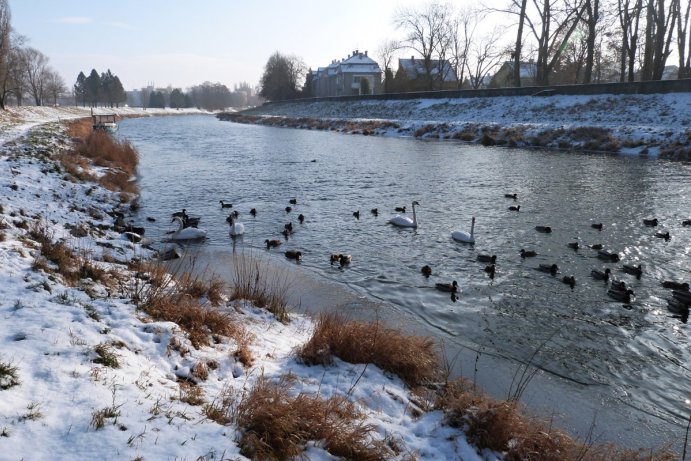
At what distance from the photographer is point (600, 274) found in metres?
→ 9.20

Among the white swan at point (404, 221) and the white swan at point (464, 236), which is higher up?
the white swan at point (404, 221)

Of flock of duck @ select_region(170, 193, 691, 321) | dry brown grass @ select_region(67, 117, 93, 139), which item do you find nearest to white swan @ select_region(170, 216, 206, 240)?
flock of duck @ select_region(170, 193, 691, 321)

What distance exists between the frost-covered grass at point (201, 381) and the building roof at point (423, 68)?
231 feet

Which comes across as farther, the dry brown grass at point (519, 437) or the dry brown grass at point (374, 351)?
the dry brown grass at point (374, 351)

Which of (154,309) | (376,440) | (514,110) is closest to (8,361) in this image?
(154,309)

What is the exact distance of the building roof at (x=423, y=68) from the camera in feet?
240

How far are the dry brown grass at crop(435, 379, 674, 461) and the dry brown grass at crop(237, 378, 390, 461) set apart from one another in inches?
38.8

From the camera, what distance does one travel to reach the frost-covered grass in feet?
11.5

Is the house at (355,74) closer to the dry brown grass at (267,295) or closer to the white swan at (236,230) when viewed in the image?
the white swan at (236,230)

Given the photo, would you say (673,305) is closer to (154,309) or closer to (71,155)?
(154,309)

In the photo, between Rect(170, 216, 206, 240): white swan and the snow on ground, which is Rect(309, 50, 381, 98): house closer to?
Rect(170, 216, 206, 240): white swan

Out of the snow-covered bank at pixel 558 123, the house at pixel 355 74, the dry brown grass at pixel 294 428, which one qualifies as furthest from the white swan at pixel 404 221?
the house at pixel 355 74

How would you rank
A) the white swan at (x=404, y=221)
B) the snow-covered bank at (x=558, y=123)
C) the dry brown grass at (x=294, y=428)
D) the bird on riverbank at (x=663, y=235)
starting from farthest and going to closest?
the snow-covered bank at (x=558, y=123) → the white swan at (x=404, y=221) → the bird on riverbank at (x=663, y=235) → the dry brown grass at (x=294, y=428)

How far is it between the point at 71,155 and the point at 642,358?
21.2 m
